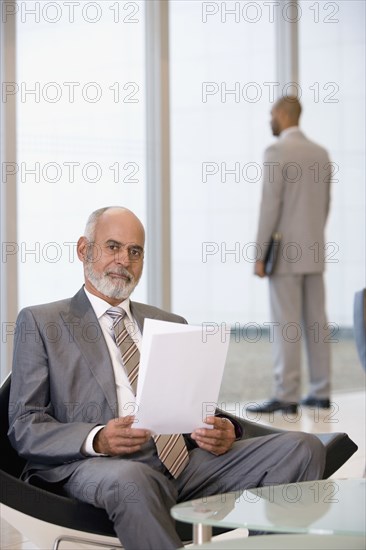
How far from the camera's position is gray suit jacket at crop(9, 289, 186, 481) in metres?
2.57

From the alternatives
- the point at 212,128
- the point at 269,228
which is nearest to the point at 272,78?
the point at 212,128

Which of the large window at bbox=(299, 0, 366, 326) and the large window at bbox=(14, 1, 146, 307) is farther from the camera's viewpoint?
the large window at bbox=(299, 0, 366, 326)

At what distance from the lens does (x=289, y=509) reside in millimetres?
2234

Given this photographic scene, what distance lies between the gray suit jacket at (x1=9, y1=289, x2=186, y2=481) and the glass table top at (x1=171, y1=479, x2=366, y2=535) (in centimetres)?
48

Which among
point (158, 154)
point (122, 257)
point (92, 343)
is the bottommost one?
point (92, 343)

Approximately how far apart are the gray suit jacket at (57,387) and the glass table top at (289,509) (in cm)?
48

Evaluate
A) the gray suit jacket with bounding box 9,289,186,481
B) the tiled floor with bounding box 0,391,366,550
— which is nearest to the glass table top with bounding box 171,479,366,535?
the gray suit jacket with bounding box 9,289,186,481

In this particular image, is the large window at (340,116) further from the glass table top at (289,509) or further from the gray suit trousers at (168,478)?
the glass table top at (289,509)

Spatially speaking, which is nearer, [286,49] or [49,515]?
[49,515]

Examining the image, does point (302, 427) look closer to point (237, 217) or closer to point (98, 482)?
point (237, 217)

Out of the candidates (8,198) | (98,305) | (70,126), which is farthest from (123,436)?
(70,126)

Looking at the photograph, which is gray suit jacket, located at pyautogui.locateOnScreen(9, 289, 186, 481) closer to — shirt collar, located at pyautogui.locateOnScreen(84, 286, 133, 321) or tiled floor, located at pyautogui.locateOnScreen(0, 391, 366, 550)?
shirt collar, located at pyautogui.locateOnScreen(84, 286, 133, 321)

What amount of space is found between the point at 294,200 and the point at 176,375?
3435 millimetres

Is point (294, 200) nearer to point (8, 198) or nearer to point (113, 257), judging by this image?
point (8, 198)
